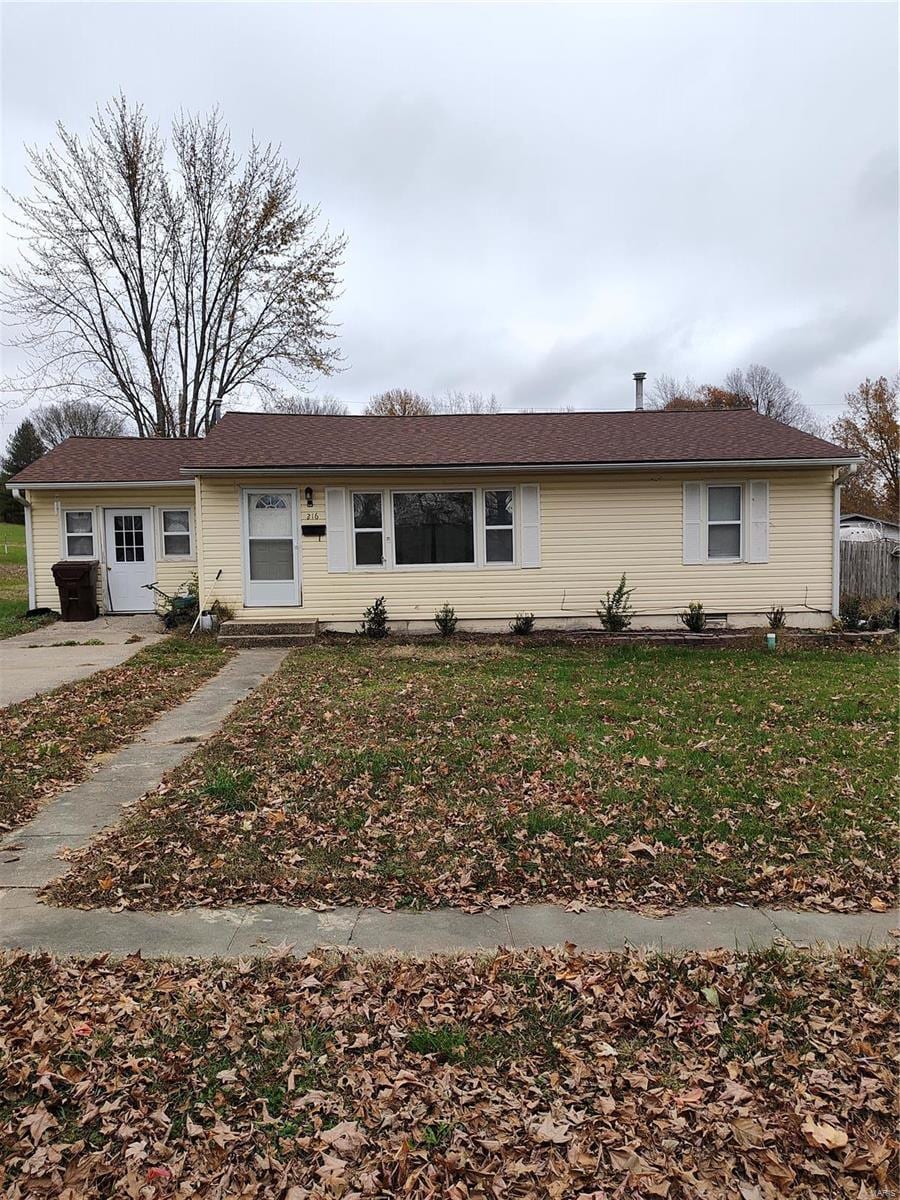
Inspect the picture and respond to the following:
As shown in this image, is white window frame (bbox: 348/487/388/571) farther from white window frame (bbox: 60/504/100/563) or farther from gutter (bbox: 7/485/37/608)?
gutter (bbox: 7/485/37/608)

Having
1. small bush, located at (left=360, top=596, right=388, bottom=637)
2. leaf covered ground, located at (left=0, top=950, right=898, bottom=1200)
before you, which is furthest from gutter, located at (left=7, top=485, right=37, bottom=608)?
leaf covered ground, located at (left=0, top=950, right=898, bottom=1200)

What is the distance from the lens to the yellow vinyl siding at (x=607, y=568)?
13.3 m

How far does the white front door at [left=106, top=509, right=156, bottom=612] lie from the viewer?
1606cm

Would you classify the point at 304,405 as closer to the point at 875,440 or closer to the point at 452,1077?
the point at 875,440

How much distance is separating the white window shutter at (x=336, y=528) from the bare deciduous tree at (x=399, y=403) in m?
29.1

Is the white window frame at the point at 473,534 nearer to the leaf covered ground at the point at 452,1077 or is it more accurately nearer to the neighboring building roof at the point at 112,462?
the neighboring building roof at the point at 112,462

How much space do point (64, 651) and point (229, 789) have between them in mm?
8007

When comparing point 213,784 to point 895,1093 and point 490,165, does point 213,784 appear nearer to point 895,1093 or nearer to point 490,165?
point 895,1093

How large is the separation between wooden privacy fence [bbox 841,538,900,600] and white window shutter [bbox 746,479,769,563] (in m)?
3.74

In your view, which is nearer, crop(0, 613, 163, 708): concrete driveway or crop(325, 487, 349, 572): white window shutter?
crop(0, 613, 163, 708): concrete driveway

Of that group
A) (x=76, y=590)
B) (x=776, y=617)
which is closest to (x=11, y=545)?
(x=76, y=590)

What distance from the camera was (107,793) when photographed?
540cm

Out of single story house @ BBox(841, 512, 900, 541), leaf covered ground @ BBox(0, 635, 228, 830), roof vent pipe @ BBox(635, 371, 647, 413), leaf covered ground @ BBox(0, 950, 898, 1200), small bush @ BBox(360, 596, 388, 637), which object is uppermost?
roof vent pipe @ BBox(635, 371, 647, 413)

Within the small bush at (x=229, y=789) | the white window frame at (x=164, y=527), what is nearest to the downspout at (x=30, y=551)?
the white window frame at (x=164, y=527)
